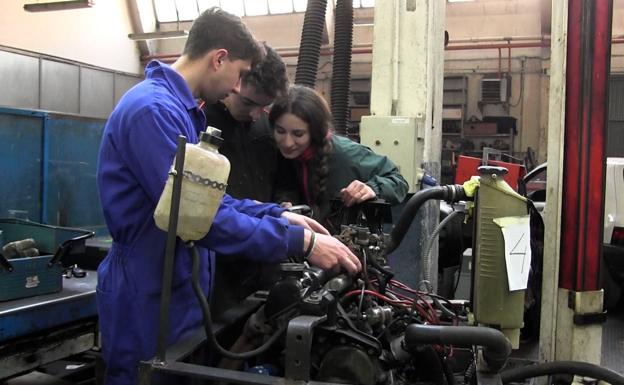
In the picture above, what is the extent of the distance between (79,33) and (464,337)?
9.43 meters

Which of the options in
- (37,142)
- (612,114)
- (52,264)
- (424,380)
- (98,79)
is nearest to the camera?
(424,380)

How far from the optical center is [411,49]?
259 centimetres

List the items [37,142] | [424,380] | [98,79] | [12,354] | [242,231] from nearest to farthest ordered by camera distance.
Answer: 1. [242,231]
2. [424,380]
3. [12,354]
4. [37,142]
5. [98,79]

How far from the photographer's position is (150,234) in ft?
3.52

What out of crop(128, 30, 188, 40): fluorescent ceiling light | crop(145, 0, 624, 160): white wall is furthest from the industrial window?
crop(145, 0, 624, 160): white wall

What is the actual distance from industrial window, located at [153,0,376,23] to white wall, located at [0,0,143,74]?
0.67 m

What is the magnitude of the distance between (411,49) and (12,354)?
2105 mm

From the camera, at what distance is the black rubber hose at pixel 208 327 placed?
930 mm

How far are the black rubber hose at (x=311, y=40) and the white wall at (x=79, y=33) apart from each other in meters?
6.73

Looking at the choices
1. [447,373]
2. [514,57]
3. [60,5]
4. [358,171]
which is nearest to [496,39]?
[514,57]

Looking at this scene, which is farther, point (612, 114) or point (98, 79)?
point (98, 79)

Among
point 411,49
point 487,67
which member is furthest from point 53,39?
point 411,49

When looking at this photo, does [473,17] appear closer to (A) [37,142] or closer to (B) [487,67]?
(B) [487,67]

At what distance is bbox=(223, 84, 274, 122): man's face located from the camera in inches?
59.2
